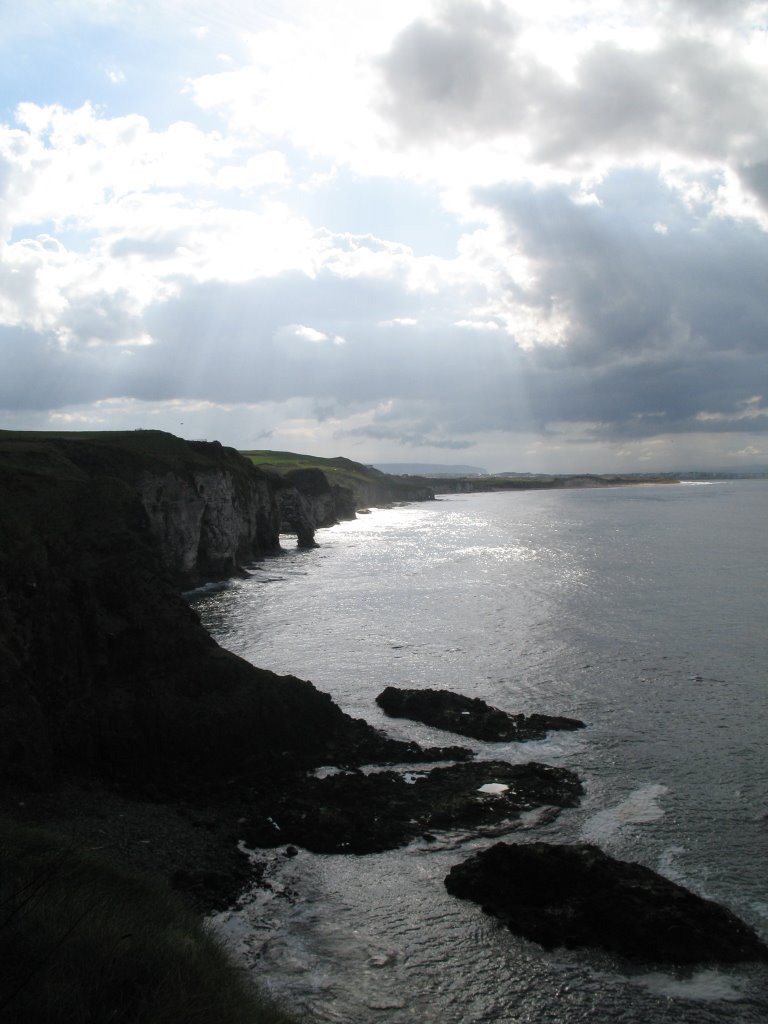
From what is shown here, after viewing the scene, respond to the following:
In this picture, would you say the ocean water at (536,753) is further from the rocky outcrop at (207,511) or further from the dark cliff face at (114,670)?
the dark cliff face at (114,670)

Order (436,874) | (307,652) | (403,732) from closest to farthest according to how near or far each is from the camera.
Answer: (436,874), (403,732), (307,652)

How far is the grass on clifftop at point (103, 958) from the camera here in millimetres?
8477

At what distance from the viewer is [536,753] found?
2417 centimetres

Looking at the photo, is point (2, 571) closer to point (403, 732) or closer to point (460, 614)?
point (403, 732)

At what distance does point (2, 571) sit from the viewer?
22.7 m

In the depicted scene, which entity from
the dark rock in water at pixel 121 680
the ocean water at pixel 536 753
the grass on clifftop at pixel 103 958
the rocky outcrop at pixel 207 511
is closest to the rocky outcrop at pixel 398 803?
the ocean water at pixel 536 753

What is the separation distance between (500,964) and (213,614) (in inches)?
1433

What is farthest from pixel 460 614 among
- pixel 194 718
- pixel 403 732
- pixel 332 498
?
pixel 332 498

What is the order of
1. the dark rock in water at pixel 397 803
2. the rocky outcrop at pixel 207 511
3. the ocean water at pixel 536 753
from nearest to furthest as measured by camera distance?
the ocean water at pixel 536 753 < the dark rock in water at pixel 397 803 < the rocky outcrop at pixel 207 511

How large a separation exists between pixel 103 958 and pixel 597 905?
972cm

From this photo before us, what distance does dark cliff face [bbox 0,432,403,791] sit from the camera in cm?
2152

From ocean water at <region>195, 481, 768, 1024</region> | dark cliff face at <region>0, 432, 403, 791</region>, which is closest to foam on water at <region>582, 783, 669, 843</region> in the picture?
ocean water at <region>195, 481, 768, 1024</region>

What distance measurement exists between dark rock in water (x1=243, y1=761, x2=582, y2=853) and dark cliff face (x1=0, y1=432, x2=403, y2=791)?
259cm

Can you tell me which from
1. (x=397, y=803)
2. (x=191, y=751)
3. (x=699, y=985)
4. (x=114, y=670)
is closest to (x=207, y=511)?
(x=114, y=670)
